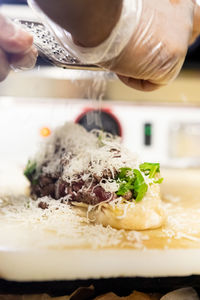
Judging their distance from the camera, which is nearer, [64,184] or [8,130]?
[64,184]

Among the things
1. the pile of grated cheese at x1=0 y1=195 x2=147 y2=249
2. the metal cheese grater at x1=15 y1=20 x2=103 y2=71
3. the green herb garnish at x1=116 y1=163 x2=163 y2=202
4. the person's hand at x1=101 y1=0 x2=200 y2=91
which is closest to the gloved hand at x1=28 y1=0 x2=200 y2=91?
the person's hand at x1=101 y1=0 x2=200 y2=91

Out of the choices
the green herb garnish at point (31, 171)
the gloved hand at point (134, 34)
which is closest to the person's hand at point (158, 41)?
the gloved hand at point (134, 34)

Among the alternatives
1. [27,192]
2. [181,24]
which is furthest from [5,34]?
[27,192]

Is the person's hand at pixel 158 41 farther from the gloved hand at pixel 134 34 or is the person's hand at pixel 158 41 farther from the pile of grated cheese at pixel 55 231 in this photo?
the pile of grated cheese at pixel 55 231

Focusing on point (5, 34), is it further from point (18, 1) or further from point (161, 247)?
point (18, 1)

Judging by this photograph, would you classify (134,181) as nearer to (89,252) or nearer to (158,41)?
(89,252)

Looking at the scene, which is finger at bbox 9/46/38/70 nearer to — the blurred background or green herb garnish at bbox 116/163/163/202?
green herb garnish at bbox 116/163/163/202
